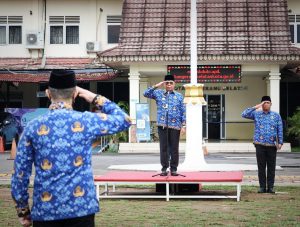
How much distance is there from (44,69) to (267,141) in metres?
21.2

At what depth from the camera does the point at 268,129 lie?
14094 millimetres

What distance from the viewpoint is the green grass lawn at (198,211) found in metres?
10.0

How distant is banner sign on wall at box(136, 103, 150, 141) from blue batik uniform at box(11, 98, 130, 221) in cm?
2509

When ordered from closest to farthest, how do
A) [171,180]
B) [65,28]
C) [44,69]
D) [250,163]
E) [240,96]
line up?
[171,180], [250,163], [44,69], [240,96], [65,28]

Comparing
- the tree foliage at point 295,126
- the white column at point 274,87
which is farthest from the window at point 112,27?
the tree foliage at point 295,126

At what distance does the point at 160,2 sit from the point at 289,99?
26.7ft

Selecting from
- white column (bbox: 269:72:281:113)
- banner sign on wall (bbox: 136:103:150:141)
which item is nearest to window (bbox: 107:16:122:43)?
banner sign on wall (bbox: 136:103:150:141)

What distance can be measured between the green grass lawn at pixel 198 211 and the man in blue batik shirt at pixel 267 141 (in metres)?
0.36

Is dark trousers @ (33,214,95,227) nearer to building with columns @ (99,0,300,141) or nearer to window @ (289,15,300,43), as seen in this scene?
building with columns @ (99,0,300,141)

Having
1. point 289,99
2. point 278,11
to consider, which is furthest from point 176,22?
point 289,99

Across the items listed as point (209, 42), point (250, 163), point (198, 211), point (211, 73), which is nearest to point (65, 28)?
point (209, 42)

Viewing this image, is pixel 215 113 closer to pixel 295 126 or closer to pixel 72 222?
pixel 295 126

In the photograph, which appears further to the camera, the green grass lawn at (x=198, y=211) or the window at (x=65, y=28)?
the window at (x=65, y=28)

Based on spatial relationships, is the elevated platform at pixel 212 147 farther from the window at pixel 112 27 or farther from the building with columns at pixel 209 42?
the window at pixel 112 27
